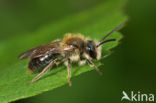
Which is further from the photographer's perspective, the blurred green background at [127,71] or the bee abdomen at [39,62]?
the blurred green background at [127,71]

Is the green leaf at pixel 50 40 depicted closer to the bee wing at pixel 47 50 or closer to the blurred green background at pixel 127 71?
the bee wing at pixel 47 50

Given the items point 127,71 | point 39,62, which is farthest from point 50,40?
point 127,71

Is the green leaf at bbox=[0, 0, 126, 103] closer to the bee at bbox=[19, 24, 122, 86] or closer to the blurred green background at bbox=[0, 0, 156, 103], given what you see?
the bee at bbox=[19, 24, 122, 86]

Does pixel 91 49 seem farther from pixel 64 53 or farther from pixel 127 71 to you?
pixel 127 71

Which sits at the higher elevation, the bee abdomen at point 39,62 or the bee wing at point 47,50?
the bee wing at point 47,50

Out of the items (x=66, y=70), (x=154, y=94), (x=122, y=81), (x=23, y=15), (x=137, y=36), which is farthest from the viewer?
(x=23, y=15)

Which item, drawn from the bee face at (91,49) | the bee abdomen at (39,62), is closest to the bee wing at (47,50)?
the bee abdomen at (39,62)

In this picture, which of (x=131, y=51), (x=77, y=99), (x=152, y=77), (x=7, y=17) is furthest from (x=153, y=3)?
(x=7, y=17)

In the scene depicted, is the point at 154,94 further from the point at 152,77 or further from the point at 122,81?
the point at 122,81
